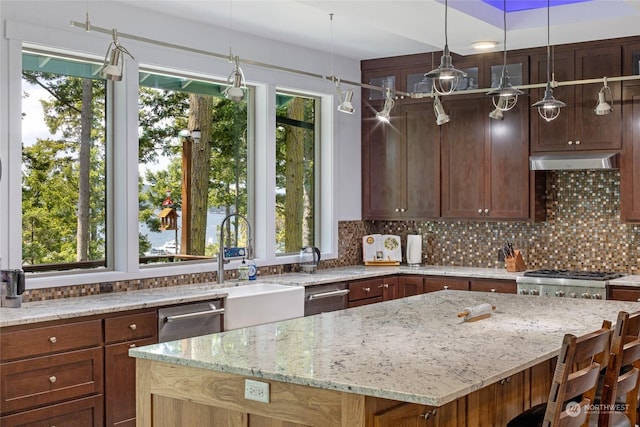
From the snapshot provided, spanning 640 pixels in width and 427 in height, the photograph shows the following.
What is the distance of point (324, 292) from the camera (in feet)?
20.7

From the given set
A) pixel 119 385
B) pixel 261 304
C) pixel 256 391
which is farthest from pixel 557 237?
pixel 256 391

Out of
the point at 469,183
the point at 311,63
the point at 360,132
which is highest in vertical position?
the point at 311,63

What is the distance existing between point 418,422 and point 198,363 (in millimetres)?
848

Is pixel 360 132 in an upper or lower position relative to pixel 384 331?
upper

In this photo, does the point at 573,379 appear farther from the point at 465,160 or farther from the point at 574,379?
the point at 465,160

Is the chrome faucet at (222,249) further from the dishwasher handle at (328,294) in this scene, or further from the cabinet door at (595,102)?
the cabinet door at (595,102)

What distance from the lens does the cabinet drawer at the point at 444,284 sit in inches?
265

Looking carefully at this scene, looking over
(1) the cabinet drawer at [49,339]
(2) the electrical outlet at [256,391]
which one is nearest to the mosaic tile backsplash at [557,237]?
(1) the cabinet drawer at [49,339]

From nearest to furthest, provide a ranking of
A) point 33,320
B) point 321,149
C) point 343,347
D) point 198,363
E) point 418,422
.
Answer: point 418,422 < point 198,363 < point 343,347 < point 33,320 < point 321,149

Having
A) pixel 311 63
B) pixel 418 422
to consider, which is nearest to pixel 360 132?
pixel 311 63

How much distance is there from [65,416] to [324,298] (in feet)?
7.90

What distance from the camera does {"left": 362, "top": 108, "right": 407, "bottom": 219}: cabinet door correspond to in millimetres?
7426

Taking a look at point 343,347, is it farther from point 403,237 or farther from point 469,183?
point 403,237

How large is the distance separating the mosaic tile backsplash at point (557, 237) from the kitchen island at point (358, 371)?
2609 millimetres
